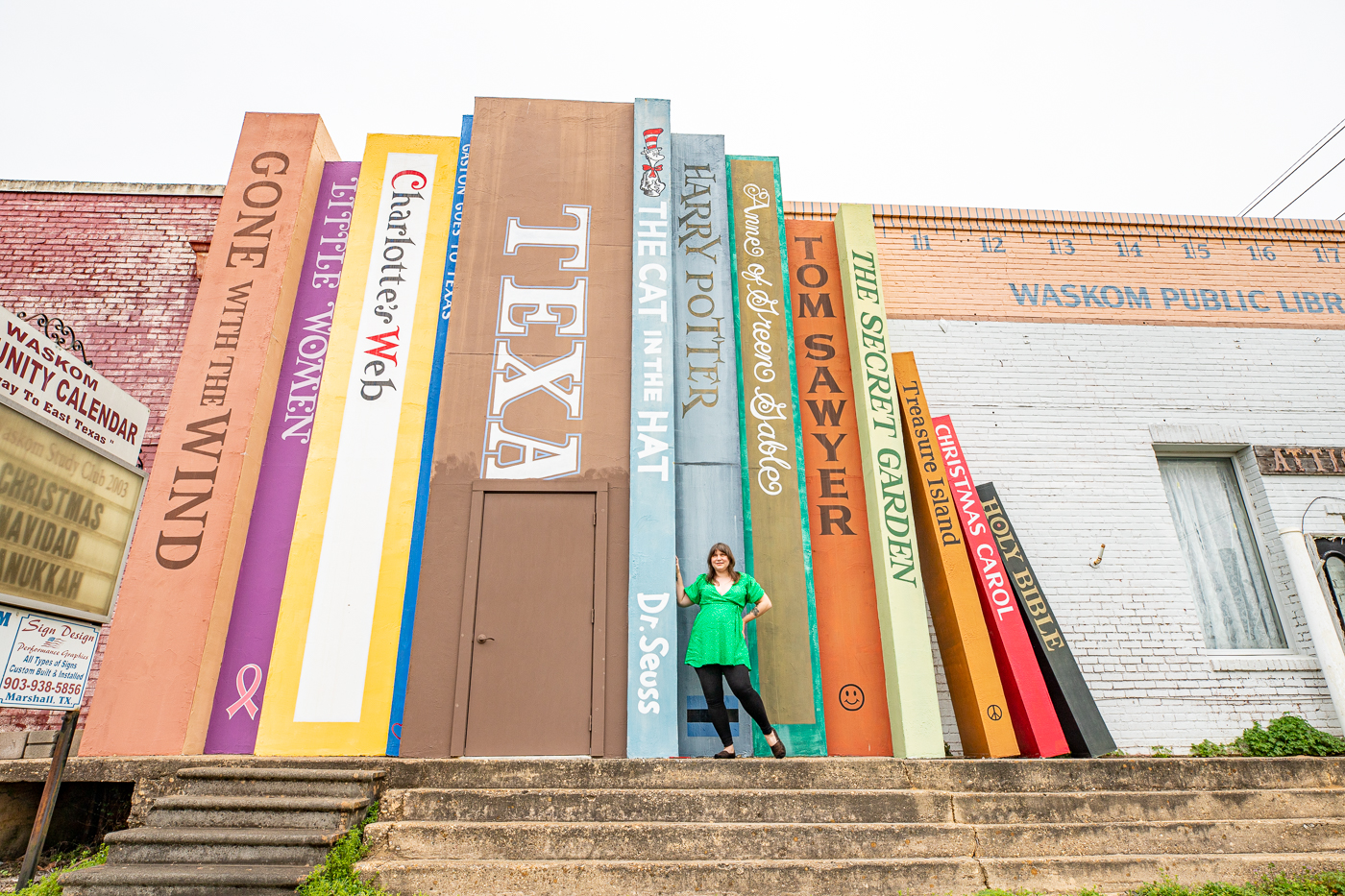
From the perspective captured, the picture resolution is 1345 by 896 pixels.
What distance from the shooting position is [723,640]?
557cm

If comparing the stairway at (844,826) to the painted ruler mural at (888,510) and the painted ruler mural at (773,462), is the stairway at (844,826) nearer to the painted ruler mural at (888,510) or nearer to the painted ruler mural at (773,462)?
the painted ruler mural at (888,510)

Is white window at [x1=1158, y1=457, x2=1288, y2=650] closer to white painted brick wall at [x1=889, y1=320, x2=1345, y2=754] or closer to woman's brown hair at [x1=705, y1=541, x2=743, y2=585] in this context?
white painted brick wall at [x1=889, y1=320, x2=1345, y2=754]

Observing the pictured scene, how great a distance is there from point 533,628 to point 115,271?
6.43 metres

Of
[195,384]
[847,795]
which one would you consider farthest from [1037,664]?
[195,384]

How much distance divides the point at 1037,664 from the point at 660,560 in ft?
11.0

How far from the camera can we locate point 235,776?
15.9 feet

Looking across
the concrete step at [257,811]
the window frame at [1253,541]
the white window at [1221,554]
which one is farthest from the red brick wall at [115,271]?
the white window at [1221,554]

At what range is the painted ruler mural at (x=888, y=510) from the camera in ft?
19.5

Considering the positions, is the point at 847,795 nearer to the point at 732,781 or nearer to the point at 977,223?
the point at 732,781

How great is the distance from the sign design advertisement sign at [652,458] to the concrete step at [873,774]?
857 millimetres

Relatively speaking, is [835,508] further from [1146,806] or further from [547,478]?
[1146,806]

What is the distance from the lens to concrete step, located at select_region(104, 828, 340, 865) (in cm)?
423

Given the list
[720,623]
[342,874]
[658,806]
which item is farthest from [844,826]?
[342,874]

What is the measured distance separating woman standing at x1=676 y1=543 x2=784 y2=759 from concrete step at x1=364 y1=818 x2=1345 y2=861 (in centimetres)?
95
